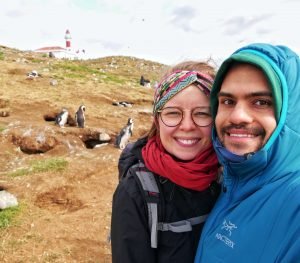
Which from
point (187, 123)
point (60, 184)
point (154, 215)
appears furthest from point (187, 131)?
point (60, 184)

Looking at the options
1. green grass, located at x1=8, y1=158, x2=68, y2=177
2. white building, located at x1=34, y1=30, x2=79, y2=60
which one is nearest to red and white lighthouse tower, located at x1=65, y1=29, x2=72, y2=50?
white building, located at x1=34, y1=30, x2=79, y2=60

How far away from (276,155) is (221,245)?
1.60 ft

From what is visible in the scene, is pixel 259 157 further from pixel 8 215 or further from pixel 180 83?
pixel 8 215

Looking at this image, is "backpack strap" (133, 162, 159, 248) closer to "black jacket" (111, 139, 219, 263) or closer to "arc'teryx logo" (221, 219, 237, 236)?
"black jacket" (111, 139, 219, 263)

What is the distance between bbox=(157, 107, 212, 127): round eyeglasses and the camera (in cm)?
212

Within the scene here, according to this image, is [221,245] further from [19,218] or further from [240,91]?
[19,218]

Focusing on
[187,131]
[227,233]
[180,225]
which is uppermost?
[187,131]

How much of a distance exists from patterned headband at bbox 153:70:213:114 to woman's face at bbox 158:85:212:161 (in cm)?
2

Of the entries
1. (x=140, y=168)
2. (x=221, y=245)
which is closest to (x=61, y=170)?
(x=140, y=168)

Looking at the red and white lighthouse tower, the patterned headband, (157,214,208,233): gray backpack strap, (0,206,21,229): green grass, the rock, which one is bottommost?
(0,206,21,229): green grass

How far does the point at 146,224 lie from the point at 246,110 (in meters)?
0.83

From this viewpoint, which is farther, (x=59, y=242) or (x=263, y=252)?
(x=59, y=242)

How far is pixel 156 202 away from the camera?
1.98 metres

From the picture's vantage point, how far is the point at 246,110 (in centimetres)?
163
